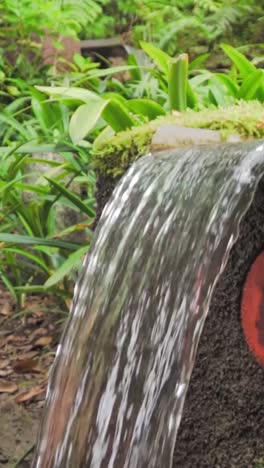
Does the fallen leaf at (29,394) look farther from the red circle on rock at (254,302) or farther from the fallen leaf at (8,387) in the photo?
the red circle on rock at (254,302)

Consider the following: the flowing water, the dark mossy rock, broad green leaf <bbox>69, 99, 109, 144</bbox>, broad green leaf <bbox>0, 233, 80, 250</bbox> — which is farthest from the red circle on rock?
broad green leaf <bbox>0, 233, 80, 250</bbox>

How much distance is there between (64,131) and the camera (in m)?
3.16

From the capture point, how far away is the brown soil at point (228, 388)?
1.78 metres

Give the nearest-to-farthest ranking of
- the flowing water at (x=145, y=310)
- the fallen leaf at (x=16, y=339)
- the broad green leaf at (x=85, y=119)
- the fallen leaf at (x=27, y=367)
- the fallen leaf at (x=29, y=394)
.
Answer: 1. the flowing water at (x=145, y=310)
2. the broad green leaf at (x=85, y=119)
3. the fallen leaf at (x=29, y=394)
4. the fallen leaf at (x=27, y=367)
5. the fallen leaf at (x=16, y=339)

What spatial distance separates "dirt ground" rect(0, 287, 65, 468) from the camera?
2492 mm

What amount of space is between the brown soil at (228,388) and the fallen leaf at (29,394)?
0.99 meters

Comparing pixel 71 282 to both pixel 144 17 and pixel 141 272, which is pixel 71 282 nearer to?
pixel 141 272

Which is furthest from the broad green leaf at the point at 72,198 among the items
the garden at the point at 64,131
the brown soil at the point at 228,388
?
the brown soil at the point at 228,388

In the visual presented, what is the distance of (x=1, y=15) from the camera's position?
5055mm

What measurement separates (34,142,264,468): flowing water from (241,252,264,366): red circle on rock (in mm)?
220

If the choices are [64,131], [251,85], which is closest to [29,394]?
[64,131]

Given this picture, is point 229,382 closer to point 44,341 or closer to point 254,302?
point 254,302

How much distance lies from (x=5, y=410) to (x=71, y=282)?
59 centimetres

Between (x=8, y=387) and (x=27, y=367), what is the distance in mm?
124
